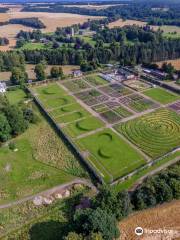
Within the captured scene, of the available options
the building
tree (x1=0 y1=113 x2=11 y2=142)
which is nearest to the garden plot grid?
the building

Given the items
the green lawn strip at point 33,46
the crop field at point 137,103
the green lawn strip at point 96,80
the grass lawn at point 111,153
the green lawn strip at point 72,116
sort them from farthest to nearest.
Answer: the green lawn strip at point 33,46 < the green lawn strip at point 96,80 < the crop field at point 137,103 < the green lawn strip at point 72,116 < the grass lawn at point 111,153

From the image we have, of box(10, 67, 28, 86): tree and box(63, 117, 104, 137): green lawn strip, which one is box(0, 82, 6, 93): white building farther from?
box(63, 117, 104, 137): green lawn strip

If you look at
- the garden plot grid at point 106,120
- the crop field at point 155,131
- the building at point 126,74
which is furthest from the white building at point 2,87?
the crop field at point 155,131

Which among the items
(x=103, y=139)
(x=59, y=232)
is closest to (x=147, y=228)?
(x=59, y=232)

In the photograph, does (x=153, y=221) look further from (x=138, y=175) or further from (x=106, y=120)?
(x=106, y=120)

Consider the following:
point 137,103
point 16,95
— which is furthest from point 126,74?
point 16,95

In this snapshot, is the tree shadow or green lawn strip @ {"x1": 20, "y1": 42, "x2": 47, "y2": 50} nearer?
the tree shadow

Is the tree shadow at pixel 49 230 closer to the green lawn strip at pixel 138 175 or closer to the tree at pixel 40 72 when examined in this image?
the green lawn strip at pixel 138 175
